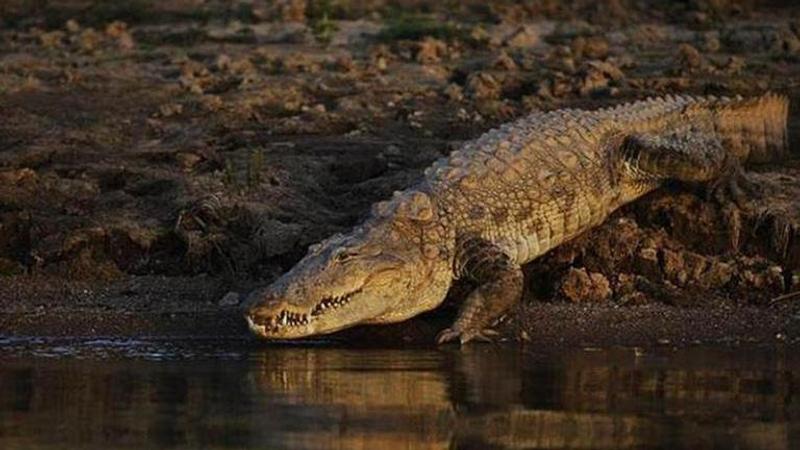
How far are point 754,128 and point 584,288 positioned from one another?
8.78 ft

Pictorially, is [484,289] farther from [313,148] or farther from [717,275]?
[313,148]

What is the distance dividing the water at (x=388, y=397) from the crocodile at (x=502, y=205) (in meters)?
0.31

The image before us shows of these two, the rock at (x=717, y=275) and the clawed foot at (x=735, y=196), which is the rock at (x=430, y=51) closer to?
the clawed foot at (x=735, y=196)

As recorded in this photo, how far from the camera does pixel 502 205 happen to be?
1116 centimetres

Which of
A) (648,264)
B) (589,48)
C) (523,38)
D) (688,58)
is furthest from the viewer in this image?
(523,38)

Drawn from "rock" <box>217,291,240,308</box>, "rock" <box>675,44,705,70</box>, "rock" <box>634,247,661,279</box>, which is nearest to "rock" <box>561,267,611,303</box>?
"rock" <box>634,247,661,279</box>

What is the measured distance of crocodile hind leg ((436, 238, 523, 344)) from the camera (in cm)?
1034

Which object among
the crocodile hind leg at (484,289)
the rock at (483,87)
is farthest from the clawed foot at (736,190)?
the rock at (483,87)

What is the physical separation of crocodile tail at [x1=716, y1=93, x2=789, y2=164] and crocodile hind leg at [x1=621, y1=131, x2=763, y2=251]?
2.43 feet

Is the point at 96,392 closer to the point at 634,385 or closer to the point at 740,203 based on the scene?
the point at 634,385

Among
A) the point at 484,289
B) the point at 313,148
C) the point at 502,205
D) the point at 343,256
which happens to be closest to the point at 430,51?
the point at 313,148

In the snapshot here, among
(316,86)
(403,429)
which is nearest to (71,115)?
(316,86)

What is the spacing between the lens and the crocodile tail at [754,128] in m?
12.9

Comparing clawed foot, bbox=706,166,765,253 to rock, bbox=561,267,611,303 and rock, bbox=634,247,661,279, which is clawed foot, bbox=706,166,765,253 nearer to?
rock, bbox=634,247,661,279
